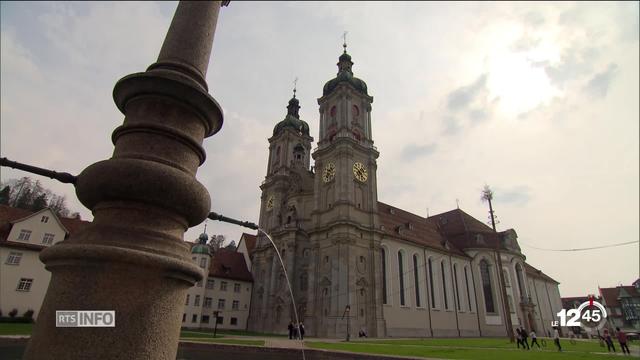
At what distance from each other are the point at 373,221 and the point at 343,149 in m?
9.20

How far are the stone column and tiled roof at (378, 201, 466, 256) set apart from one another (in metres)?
38.8

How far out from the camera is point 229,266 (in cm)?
4975

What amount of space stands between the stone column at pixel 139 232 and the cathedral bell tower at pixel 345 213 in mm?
32363

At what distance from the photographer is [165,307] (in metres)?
2.65

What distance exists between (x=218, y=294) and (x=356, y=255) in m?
21.4

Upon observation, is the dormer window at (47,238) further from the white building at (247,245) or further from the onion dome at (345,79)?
the onion dome at (345,79)

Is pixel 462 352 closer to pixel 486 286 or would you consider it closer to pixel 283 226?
pixel 283 226

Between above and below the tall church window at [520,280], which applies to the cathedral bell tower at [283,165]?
above

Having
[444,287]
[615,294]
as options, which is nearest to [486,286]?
[444,287]

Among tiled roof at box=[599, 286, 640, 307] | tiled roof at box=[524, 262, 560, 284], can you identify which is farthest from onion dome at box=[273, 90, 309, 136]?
tiled roof at box=[599, 286, 640, 307]

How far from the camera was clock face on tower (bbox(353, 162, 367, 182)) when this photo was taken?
→ 136 ft

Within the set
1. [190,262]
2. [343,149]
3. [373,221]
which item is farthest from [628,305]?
[190,262]

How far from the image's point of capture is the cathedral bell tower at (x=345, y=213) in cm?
3447

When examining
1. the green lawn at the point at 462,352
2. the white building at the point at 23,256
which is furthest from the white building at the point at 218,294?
→ the green lawn at the point at 462,352
